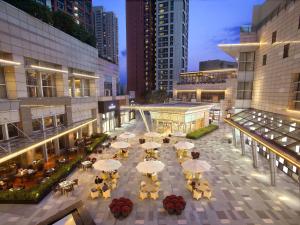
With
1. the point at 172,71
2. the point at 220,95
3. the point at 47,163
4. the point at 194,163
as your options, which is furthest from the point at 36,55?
the point at 172,71

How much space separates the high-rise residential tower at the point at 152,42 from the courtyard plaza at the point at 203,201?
67055 mm

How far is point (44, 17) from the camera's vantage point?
18.9m

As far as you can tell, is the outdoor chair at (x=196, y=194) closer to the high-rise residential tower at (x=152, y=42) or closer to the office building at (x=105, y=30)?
the high-rise residential tower at (x=152, y=42)

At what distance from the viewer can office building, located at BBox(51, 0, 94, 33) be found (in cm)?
5804

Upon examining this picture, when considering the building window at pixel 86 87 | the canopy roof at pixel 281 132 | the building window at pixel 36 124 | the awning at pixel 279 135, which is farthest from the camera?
the building window at pixel 86 87

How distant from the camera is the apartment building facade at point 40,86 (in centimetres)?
1395

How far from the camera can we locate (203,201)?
1148 cm

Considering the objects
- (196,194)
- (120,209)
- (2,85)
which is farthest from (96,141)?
(196,194)

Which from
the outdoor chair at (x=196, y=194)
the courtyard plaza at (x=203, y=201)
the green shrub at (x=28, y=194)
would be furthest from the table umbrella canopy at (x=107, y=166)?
the outdoor chair at (x=196, y=194)

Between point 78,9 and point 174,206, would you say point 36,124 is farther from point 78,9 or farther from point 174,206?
point 78,9

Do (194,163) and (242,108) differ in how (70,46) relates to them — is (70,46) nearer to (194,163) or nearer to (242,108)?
(194,163)

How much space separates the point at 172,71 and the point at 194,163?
74.2 metres

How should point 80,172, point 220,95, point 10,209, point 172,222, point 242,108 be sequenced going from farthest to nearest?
point 220,95, point 242,108, point 80,172, point 10,209, point 172,222

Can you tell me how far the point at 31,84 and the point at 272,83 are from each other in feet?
85.0
